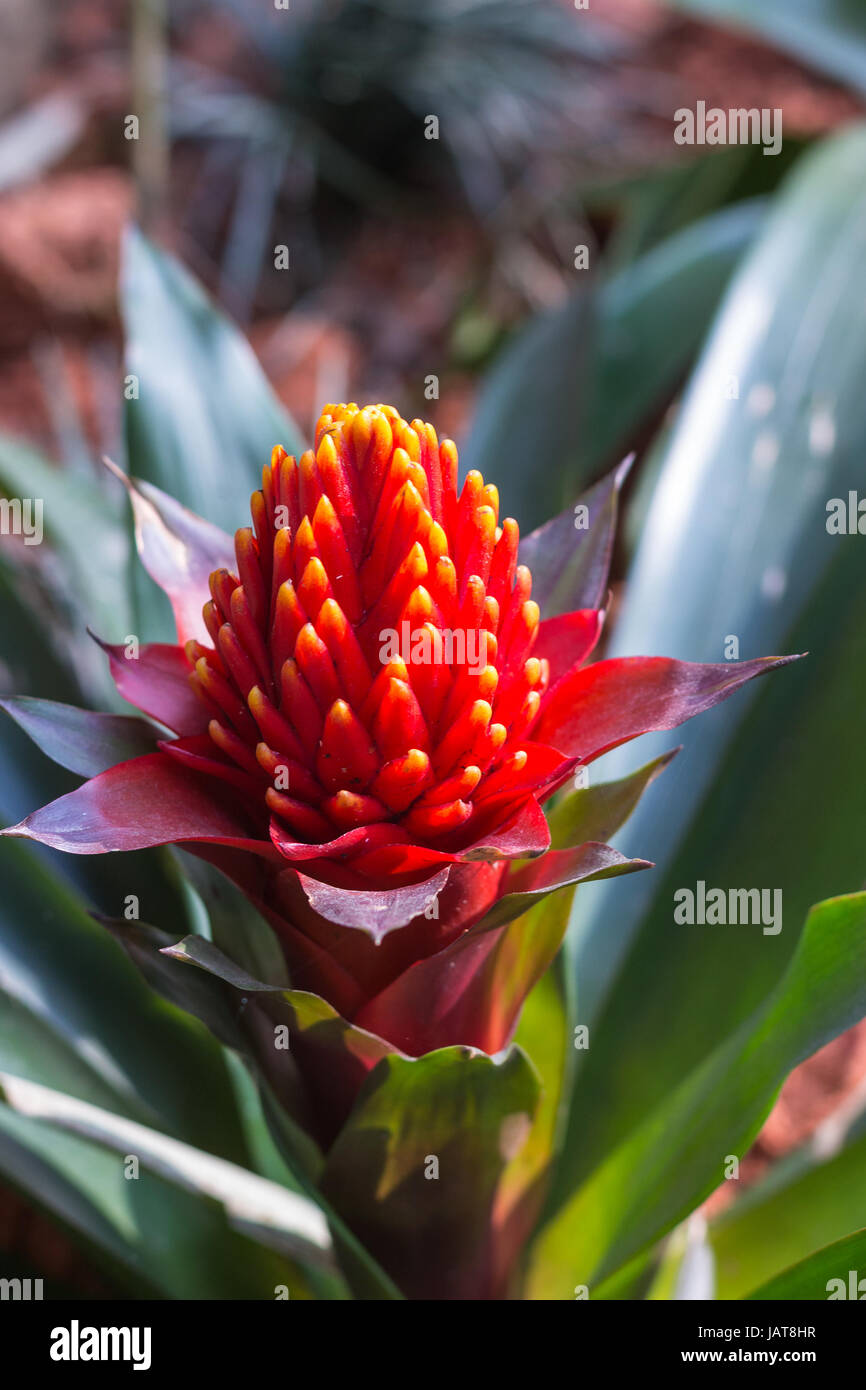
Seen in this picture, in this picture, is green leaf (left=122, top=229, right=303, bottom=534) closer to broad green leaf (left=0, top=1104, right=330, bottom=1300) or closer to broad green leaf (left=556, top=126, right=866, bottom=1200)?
broad green leaf (left=556, top=126, right=866, bottom=1200)

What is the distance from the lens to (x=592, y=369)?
1.48 m

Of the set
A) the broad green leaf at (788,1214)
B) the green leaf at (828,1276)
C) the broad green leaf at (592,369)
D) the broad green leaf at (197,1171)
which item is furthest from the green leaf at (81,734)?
the broad green leaf at (788,1214)

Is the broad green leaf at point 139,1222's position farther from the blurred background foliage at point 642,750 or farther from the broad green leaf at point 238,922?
the broad green leaf at point 238,922

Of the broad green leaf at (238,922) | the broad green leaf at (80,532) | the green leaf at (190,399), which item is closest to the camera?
the broad green leaf at (238,922)

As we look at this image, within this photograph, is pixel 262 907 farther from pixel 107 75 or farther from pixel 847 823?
pixel 107 75

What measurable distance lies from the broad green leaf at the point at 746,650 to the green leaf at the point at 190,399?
48cm

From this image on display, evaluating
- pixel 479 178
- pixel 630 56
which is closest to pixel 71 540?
pixel 479 178

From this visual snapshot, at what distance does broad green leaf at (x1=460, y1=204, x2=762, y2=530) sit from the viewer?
1.43 metres

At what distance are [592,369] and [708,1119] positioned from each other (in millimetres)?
982

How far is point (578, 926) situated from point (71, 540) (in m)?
0.82

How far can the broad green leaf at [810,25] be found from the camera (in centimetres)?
158

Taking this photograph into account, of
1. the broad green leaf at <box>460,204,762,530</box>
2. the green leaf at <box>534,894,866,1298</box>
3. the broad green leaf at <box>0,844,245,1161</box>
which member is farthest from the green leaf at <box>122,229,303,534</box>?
the green leaf at <box>534,894,866,1298</box>

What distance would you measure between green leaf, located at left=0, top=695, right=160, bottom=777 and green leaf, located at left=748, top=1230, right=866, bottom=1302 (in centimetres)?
Answer: 62
